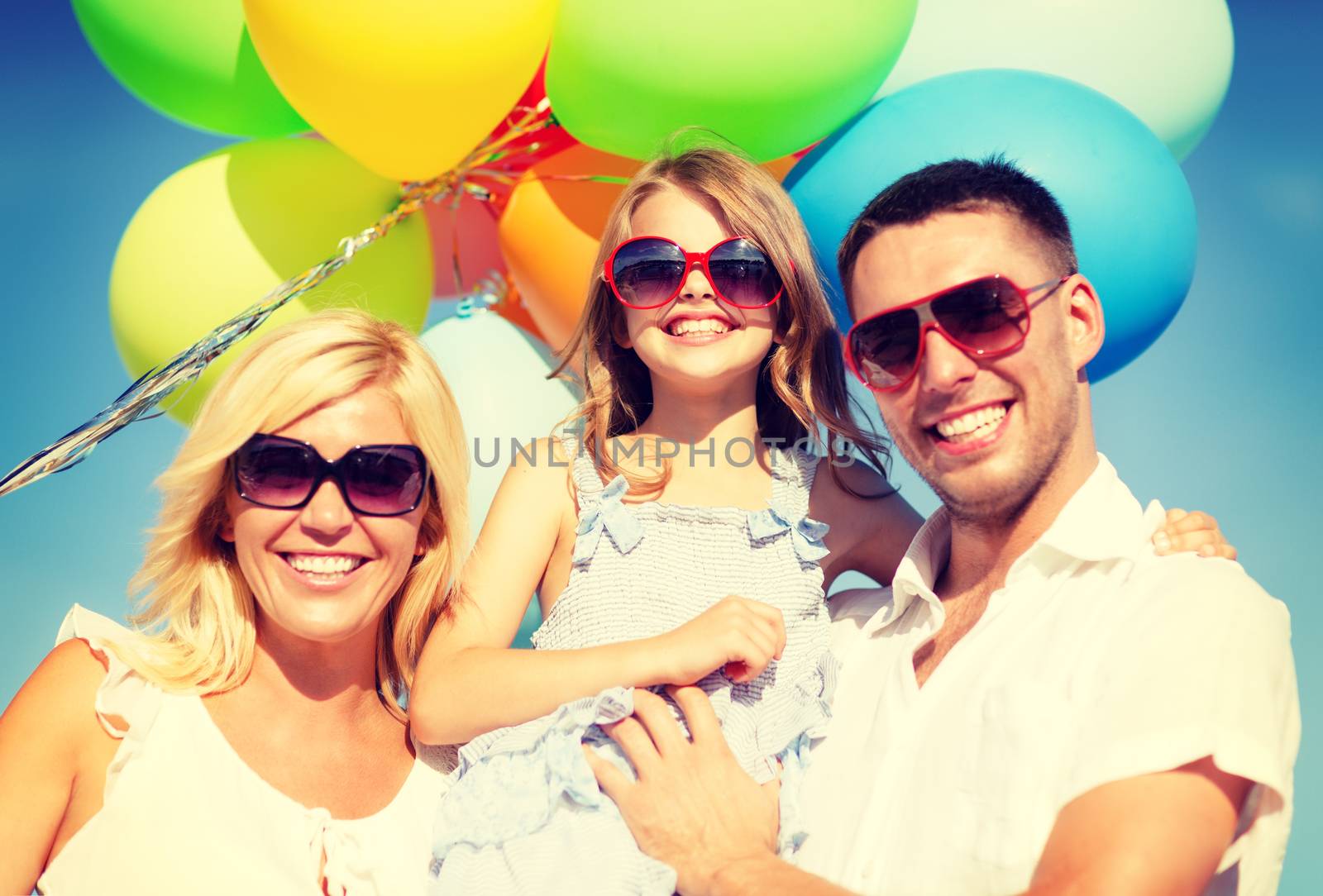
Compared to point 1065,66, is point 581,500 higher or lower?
lower

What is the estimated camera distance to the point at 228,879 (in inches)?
87.7

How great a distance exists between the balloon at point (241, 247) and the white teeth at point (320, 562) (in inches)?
46.0

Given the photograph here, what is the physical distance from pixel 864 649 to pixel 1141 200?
4.66 feet

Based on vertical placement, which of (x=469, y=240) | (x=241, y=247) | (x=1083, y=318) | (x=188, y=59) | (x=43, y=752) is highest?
(x=469, y=240)

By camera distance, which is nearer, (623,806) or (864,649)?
(623,806)

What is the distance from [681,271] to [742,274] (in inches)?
6.3

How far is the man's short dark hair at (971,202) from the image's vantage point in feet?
8.46

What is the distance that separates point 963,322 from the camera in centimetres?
247

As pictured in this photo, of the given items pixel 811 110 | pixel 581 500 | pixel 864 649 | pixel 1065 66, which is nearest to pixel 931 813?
pixel 864 649

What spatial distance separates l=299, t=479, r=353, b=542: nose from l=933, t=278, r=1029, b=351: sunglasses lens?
1.38 m

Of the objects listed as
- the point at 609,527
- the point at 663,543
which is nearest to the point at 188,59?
the point at 609,527

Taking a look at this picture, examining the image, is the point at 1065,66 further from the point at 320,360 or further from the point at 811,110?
the point at 320,360

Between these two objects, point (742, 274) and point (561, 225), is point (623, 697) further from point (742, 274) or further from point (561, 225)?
Result: point (561, 225)

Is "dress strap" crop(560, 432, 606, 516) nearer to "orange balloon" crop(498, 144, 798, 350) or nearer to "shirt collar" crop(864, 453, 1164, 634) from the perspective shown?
"orange balloon" crop(498, 144, 798, 350)
